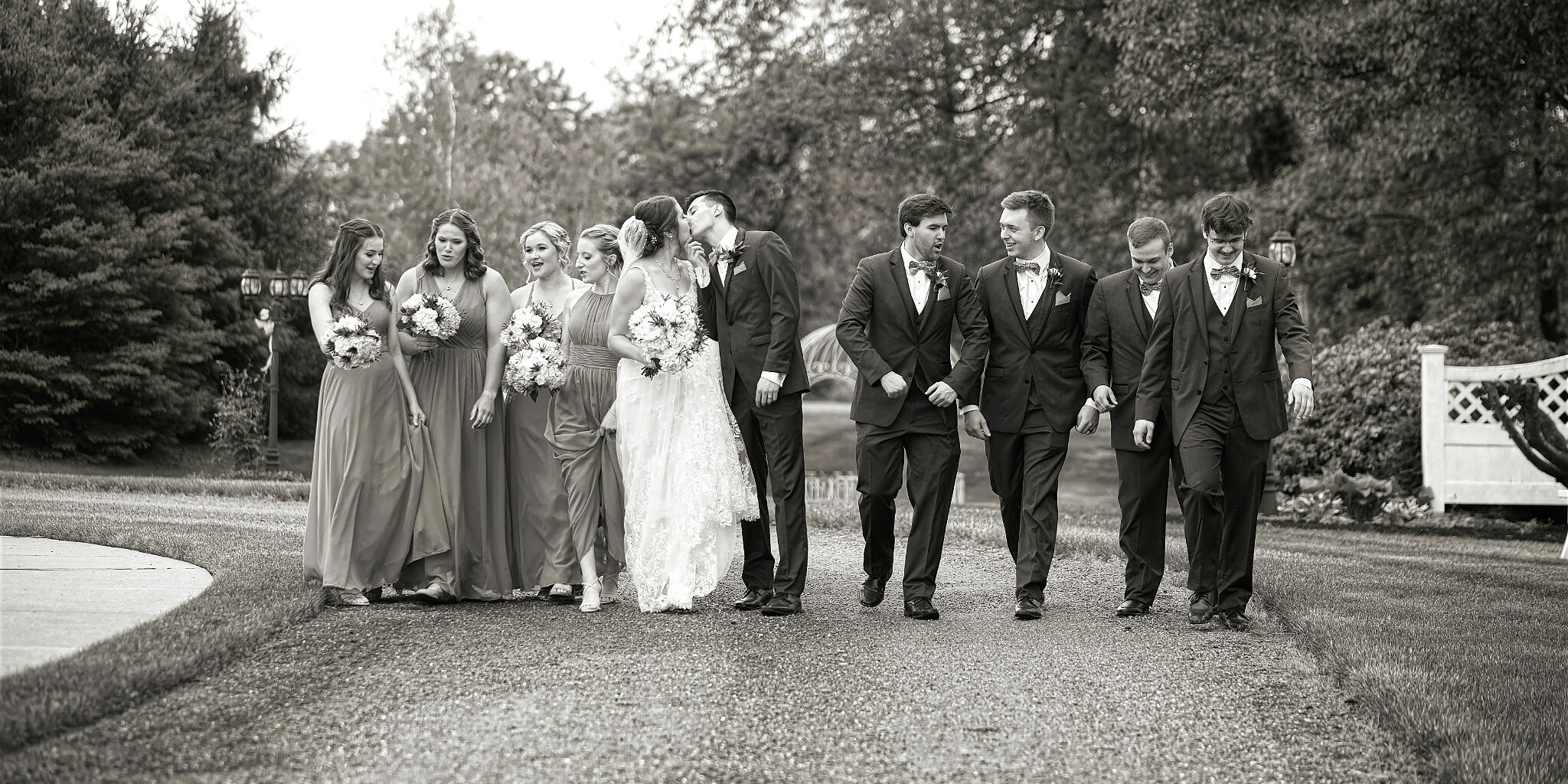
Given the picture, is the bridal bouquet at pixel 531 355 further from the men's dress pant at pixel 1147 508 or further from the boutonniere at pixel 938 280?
the men's dress pant at pixel 1147 508

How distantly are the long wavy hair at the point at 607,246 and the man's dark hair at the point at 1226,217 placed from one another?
10.6 ft

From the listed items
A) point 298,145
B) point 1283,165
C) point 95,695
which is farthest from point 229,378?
point 95,695

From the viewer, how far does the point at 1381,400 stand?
18266 mm

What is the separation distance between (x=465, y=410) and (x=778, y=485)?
1.87 meters

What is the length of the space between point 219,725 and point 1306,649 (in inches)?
186

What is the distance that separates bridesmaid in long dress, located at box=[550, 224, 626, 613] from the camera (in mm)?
7688

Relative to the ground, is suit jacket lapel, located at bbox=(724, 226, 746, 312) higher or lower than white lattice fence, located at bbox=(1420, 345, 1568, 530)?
higher

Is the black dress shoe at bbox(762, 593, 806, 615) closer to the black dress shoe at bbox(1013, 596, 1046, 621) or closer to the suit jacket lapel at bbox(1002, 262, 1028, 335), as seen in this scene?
the black dress shoe at bbox(1013, 596, 1046, 621)

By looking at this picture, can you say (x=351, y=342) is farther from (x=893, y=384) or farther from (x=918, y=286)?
(x=918, y=286)

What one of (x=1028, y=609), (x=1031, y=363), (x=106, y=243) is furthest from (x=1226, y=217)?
(x=106, y=243)

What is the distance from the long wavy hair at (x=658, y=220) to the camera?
24.5 ft

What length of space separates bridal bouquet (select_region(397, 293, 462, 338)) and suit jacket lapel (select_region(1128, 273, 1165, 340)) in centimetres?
375

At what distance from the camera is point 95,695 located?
4.63m

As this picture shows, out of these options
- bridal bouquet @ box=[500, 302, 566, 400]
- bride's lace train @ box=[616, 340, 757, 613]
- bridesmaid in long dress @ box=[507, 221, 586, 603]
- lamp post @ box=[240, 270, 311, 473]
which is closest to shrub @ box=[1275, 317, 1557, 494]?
bride's lace train @ box=[616, 340, 757, 613]
